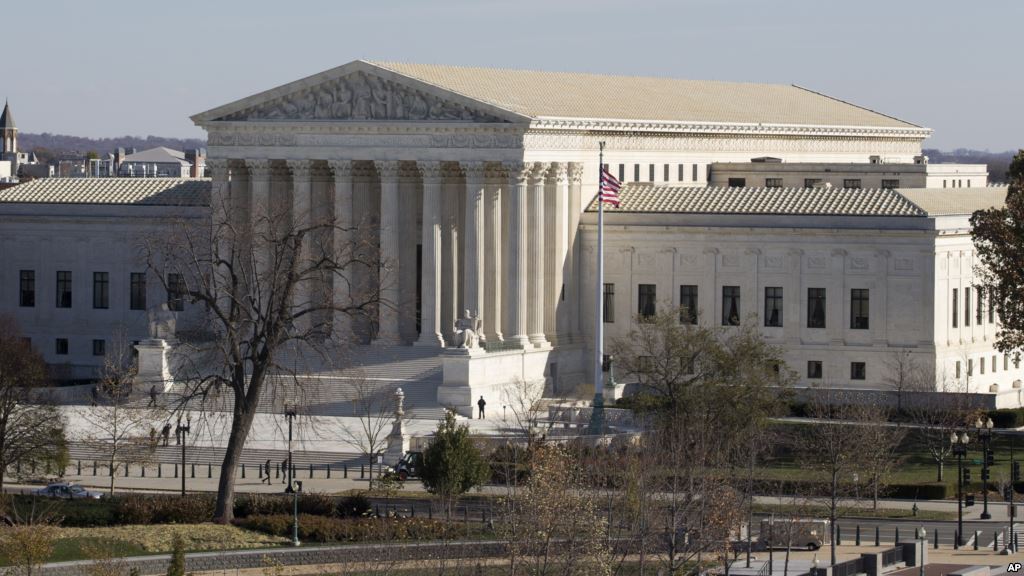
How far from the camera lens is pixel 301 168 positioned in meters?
118

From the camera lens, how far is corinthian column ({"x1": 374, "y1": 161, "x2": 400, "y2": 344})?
383ft

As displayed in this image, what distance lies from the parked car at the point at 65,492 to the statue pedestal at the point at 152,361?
924 inches

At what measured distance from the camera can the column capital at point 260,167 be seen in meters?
119

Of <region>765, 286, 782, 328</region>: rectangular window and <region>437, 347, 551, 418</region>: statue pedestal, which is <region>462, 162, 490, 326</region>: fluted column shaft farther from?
<region>765, 286, 782, 328</region>: rectangular window

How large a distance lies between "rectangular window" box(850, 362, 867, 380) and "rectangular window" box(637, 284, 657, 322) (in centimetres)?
959

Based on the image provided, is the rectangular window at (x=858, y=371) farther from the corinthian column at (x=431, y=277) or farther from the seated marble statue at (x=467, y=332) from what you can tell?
the corinthian column at (x=431, y=277)

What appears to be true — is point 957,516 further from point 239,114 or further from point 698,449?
point 239,114

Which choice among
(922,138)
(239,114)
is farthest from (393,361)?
(922,138)

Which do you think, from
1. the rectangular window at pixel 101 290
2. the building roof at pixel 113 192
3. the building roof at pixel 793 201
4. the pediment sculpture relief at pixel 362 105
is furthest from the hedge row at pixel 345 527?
the rectangular window at pixel 101 290

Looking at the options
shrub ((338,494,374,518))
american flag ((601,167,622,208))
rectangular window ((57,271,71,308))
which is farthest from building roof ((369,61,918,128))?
shrub ((338,494,374,518))

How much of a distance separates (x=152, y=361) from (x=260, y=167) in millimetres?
10403

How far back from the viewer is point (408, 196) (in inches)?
4685

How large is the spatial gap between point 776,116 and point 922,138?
19.1 metres

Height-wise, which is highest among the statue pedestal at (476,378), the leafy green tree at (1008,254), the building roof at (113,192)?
the building roof at (113,192)
